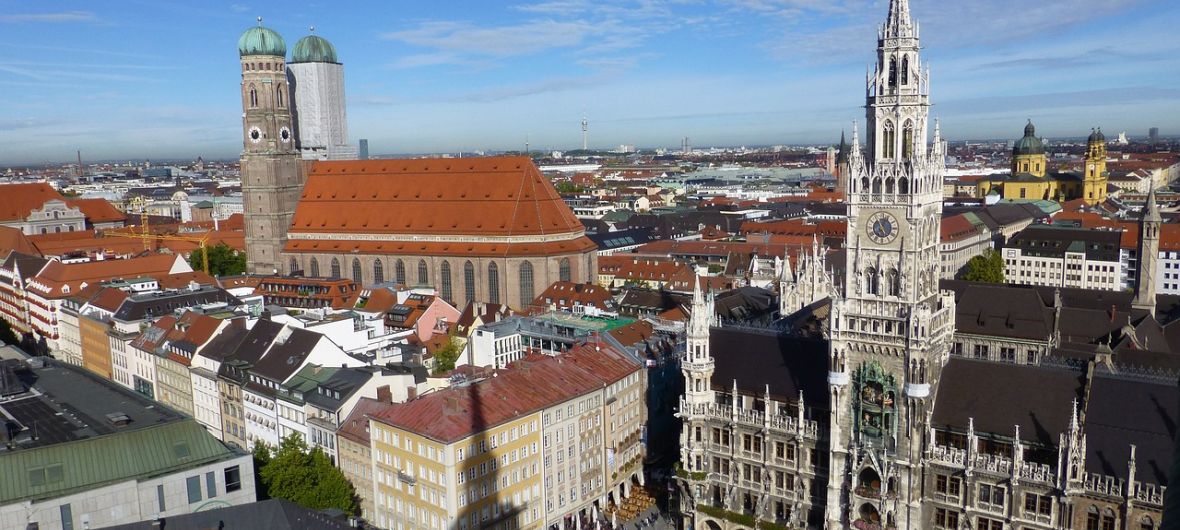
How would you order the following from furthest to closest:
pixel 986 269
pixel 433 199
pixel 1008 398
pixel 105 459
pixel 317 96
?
pixel 317 96, pixel 433 199, pixel 986 269, pixel 1008 398, pixel 105 459

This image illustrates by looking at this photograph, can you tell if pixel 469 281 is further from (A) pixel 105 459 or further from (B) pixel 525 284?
(A) pixel 105 459

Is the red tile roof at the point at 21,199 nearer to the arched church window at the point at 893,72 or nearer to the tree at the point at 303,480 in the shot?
the tree at the point at 303,480

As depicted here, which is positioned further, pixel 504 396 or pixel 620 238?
pixel 620 238

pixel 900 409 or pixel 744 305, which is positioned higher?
pixel 900 409

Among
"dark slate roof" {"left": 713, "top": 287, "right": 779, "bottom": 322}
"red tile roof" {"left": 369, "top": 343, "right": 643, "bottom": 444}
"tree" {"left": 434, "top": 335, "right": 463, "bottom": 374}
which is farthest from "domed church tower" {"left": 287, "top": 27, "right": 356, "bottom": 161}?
"red tile roof" {"left": 369, "top": 343, "right": 643, "bottom": 444}

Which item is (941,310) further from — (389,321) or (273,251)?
(273,251)

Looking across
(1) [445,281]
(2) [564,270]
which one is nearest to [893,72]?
(2) [564,270]

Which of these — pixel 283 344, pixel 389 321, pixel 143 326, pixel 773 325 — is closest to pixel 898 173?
pixel 773 325
